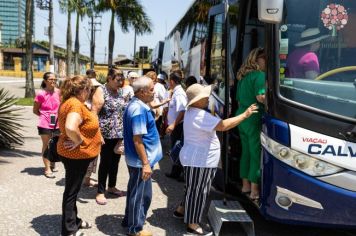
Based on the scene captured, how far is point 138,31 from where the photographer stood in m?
30.2

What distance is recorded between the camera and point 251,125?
468 cm


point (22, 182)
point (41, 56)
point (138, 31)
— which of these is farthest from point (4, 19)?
point (22, 182)

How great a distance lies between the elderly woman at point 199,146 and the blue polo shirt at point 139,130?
1.13 ft

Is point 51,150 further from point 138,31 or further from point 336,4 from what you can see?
point 138,31

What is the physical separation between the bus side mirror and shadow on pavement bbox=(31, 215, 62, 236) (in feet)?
9.98

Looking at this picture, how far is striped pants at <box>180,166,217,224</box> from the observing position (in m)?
4.62

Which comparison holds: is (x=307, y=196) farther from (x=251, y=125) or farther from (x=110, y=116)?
(x=110, y=116)

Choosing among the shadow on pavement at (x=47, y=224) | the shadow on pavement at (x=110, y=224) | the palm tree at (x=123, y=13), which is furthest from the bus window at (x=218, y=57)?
the palm tree at (x=123, y=13)

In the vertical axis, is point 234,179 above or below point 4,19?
below

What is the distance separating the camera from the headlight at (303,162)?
381cm

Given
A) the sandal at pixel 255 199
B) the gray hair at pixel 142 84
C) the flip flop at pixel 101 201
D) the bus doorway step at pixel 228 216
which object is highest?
the gray hair at pixel 142 84

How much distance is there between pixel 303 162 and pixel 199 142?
1105mm

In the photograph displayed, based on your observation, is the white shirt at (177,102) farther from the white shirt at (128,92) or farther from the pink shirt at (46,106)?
the pink shirt at (46,106)

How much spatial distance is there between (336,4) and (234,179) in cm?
225
